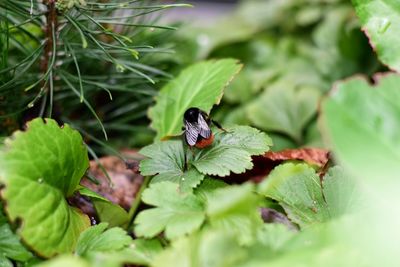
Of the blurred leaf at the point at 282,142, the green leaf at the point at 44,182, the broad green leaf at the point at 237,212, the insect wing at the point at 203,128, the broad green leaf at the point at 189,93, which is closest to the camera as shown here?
the broad green leaf at the point at 237,212

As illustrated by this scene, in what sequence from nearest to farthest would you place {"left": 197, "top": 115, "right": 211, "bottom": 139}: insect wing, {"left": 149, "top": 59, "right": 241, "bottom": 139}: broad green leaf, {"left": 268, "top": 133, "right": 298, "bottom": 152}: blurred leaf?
{"left": 197, "top": 115, "right": 211, "bottom": 139}: insect wing, {"left": 149, "top": 59, "right": 241, "bottom": 139}: broad green leaf, {"left": 268, "top": 133, "right": 298, "bottom": 152}: blurred leaf

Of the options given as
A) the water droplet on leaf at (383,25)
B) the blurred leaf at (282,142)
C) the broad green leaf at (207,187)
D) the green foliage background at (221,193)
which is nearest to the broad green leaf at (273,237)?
the green foliage background at (221,193)

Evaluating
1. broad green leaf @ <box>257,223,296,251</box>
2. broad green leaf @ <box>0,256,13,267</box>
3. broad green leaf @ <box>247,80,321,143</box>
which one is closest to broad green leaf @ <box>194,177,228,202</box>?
broad green leaf @ <box>257,223,296,251</box>

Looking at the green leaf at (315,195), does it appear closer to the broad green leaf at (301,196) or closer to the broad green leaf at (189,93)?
the broad green leaf at (301,196)

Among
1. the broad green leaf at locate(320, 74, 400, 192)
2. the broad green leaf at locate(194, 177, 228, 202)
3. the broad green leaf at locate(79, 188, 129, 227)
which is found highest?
the broad green leaf at locate(320, 74, 400, 192)

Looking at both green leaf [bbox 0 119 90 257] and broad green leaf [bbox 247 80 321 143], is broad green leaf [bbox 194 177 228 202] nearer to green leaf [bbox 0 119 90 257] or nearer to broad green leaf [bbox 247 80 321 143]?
green leaf [bbox 0 119 90 257]

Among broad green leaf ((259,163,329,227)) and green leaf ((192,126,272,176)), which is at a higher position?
green leaf ((192,126,272,176))

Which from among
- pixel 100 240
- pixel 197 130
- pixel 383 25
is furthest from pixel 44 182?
pixel 383 25
